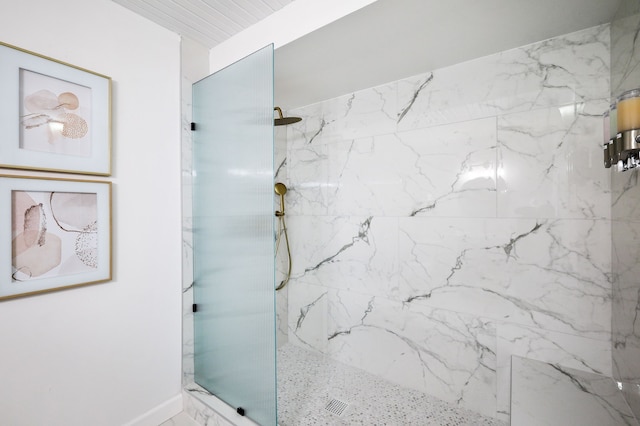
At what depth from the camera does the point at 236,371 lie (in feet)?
5.35

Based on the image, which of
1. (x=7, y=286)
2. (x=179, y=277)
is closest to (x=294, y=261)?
(x=179, y=277)

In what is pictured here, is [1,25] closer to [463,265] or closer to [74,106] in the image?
[74,106]

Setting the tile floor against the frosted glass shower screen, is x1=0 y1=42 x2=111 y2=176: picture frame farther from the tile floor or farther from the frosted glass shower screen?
the tile floor

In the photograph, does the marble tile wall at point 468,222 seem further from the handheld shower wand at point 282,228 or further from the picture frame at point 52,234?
the picture frame at point 52,234

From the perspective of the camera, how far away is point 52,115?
1.34 meters

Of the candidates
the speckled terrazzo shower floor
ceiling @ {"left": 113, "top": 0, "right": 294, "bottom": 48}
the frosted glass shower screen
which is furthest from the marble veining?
ceiling @ {"left": 113, "top": 0, "right": 294, "bottom": 48}

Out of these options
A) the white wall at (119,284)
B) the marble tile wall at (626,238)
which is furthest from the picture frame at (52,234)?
the marble tile wall at (626,238)

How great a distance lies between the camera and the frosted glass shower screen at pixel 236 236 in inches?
56.5

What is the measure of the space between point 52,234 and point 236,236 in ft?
2.80

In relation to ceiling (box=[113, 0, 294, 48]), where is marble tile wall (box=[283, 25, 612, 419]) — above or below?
below

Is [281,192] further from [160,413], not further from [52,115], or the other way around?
[160,413]

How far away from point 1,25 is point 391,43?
6.04 ft

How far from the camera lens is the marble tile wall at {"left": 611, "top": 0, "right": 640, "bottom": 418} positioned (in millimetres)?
1136

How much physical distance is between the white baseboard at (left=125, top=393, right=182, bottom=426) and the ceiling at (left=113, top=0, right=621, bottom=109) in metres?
2.28
